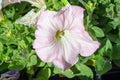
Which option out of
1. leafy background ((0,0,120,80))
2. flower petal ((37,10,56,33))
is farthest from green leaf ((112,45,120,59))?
flower petal ((37,10,56,33))

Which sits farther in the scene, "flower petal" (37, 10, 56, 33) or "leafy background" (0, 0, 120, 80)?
"leafy background" (0, 0, 120, 80)

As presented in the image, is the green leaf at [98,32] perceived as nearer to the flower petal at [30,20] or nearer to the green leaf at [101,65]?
the green leaf at [101,65]

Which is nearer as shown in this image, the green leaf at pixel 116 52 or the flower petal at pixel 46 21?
the flower petal at pixel 46 21

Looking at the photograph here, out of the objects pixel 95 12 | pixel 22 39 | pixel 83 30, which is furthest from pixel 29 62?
pixel 95 12

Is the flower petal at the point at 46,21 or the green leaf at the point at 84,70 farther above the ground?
the flower petal at the point at 46,21

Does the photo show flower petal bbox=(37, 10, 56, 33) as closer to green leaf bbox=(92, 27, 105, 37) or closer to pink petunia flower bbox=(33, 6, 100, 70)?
pink petunia flower bbox=(33, 6, 100, 70)

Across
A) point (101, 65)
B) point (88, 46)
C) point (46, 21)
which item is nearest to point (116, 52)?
point (101, 65)

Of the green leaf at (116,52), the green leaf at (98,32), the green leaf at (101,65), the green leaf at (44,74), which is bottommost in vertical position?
the green leaf at (44,74)

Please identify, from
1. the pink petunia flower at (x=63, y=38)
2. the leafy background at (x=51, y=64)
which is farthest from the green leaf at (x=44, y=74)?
the pink petunia flower at (x=63, y=38)
